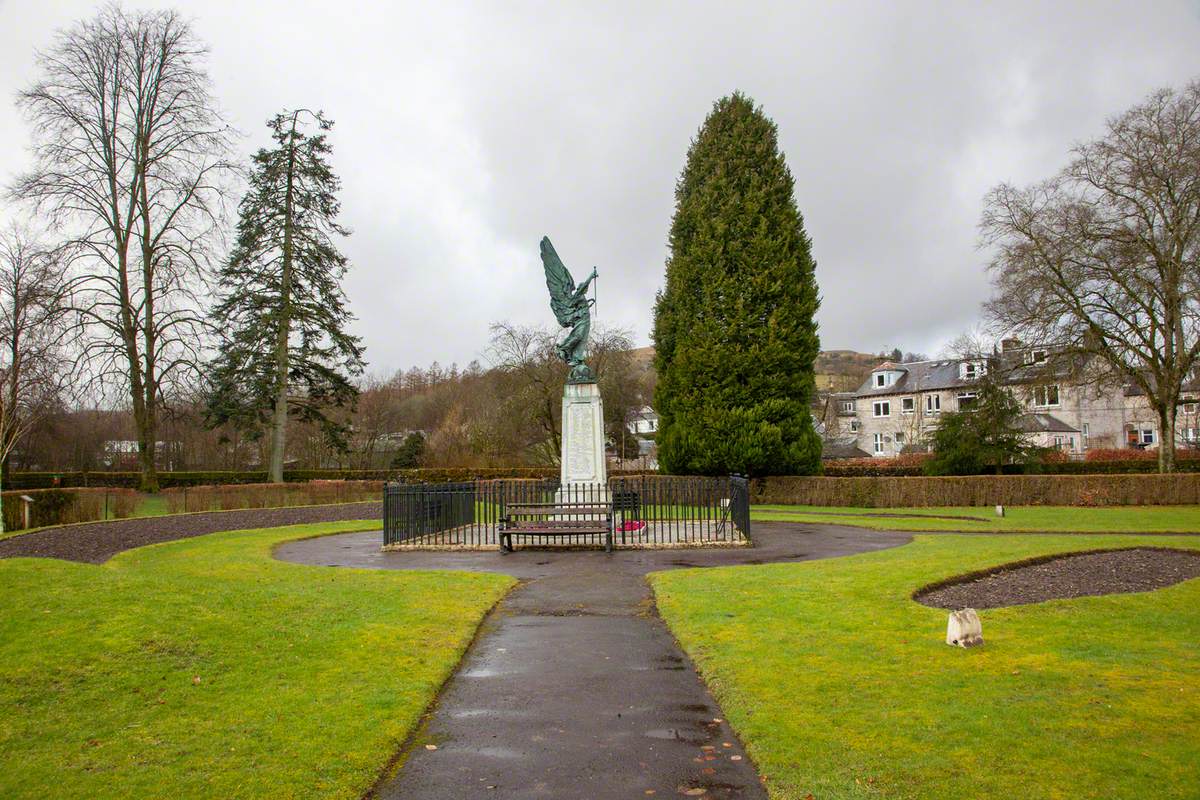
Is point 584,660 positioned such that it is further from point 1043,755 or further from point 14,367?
point 14,367

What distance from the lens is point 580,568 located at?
13.4 m

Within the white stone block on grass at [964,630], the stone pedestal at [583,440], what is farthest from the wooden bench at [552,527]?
the white stone block on grass at [964,630]

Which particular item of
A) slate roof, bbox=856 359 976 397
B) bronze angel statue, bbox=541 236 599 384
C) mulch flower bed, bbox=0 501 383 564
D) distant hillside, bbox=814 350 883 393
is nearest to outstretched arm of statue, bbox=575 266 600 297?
bronze angel statue, bbox=541 236 599 384

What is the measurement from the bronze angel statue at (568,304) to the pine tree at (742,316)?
485 inches

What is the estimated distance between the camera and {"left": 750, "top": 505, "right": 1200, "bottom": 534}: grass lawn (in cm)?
1884

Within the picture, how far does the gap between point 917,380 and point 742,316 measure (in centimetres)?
3718

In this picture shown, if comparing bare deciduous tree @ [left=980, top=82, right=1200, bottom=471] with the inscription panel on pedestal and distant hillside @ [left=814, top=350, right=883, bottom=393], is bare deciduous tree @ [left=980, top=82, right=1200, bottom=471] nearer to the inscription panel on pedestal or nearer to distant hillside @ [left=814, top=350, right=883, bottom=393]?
the inscription panel on pedestal

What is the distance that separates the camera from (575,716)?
574 centimetres

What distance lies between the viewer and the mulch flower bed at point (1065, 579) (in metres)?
9.46

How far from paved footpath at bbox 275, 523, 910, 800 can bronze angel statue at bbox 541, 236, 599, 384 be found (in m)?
10.6

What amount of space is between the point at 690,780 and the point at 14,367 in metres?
29.0

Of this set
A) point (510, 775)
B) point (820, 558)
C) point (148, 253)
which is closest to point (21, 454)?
point (148, 253)

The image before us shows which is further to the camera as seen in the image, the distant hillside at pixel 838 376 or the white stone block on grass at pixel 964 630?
the distant hillside at pixel 838 376

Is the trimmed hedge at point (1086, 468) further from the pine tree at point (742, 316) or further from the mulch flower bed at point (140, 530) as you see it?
the mulch flower bed at point (140, 530)
